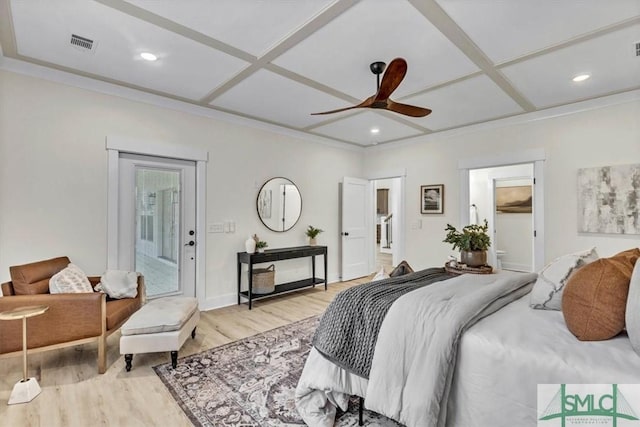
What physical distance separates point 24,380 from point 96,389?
0.45 m

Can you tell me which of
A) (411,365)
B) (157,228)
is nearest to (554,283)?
(411,365)

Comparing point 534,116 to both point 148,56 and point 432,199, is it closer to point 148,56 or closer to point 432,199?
point 432,199

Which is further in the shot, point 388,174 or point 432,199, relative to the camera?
point 388,174

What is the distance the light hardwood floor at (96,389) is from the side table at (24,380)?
0.05m

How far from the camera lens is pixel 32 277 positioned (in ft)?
8.21

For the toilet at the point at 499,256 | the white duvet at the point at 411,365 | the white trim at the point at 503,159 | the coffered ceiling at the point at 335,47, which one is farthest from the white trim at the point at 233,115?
the toilet at the point at 499,256

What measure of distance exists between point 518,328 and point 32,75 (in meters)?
4.32

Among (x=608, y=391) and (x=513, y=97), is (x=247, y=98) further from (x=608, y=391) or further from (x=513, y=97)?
(x=608, y=391)

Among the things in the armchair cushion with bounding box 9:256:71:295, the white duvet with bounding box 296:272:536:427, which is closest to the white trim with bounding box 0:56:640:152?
the armchair cushion with bounding box 9:256:71:295

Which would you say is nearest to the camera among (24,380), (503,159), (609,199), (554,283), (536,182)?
(554,283)

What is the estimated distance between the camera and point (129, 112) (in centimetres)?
347

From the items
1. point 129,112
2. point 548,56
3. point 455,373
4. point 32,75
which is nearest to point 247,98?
point 129,112

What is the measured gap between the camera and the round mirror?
15.3ft

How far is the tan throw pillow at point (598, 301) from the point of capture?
1.30 meters
